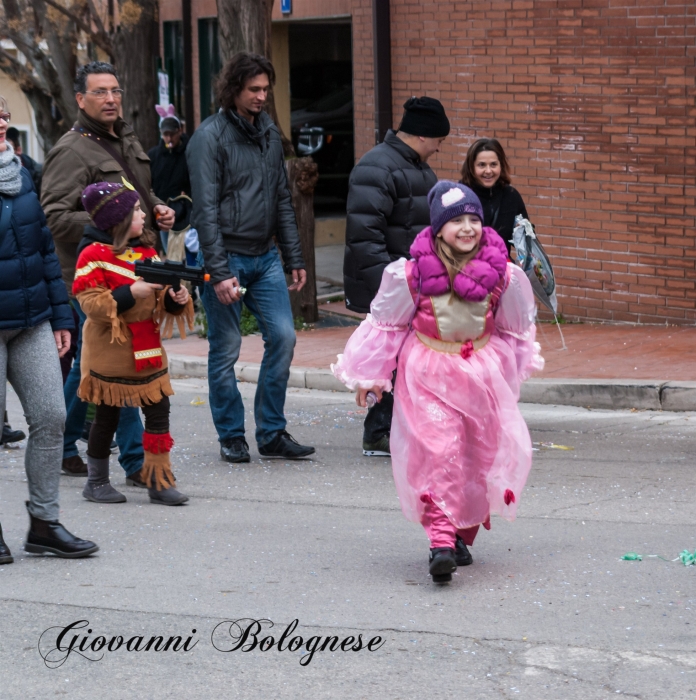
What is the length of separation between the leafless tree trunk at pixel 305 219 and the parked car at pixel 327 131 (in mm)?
5577

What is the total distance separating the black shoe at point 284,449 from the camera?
7621mm

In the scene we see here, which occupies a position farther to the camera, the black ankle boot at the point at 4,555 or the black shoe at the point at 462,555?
the black ankle boot at the point at 4,555

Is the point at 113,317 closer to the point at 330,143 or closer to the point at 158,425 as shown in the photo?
the point at 158,425

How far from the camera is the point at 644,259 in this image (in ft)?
38.2

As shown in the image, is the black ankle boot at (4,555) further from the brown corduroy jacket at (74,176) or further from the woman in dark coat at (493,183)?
the woman in dark coat at (493,183)

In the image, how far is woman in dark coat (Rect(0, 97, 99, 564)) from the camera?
5.38 m

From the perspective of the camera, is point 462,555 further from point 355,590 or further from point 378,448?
point 378,448

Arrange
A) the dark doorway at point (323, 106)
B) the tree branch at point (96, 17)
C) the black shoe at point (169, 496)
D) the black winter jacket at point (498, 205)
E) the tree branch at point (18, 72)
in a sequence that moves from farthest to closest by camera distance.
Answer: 1. the dark doorway at point (323, 106)
2. the tree branch at point (18, 72)
3. the tree branch at point (96, 17)
4. the black winter jacket at point (498, 205)
5. the black shoe at point (169, 496)

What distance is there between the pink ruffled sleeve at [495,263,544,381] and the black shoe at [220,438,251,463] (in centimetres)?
244

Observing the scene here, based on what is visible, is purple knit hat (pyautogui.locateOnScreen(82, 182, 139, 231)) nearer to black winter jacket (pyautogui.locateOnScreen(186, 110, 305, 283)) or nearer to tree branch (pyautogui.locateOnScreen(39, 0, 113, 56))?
black winter jacket (pyautogui.locateOnScreen(186, 110, 305, 283))

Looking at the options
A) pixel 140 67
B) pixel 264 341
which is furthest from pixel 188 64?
A: pixel 264 341

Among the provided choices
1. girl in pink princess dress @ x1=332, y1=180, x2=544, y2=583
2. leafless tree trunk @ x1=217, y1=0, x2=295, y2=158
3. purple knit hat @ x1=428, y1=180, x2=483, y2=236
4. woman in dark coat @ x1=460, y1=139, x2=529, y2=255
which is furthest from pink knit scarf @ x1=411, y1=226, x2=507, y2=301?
leafless tree trunk @ x1=217, y1=0, x2=295, y2=158

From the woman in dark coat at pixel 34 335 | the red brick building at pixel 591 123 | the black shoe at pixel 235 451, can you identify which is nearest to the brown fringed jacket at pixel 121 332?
the woman in dark coat at pixel 34 335

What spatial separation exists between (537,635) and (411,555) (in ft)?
3.80
